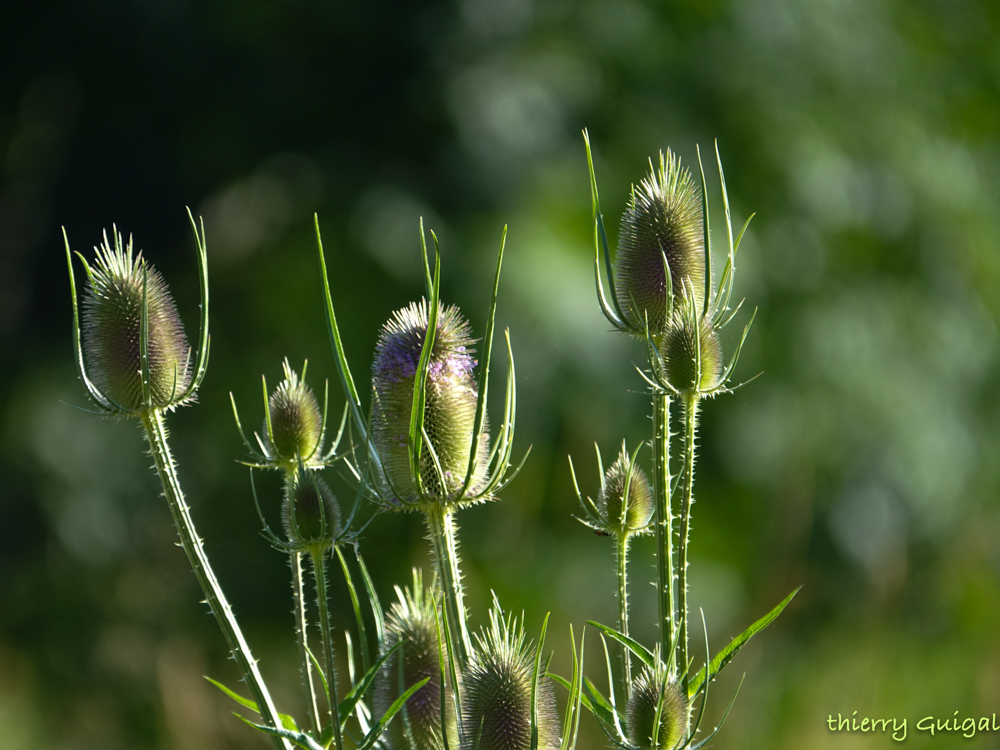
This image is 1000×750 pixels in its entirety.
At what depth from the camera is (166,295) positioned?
79 cm

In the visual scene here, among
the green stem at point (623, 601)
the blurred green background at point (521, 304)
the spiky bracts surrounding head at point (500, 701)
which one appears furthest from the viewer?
the blurred green background at point (521, 304)

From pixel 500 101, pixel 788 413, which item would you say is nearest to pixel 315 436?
pixel 500 101

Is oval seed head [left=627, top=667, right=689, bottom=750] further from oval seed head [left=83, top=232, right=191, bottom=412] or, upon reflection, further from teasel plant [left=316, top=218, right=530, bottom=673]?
oval seed head [left=83, top=232, right=191, bottom=412]

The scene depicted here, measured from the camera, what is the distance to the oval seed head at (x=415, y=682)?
0.69 metres

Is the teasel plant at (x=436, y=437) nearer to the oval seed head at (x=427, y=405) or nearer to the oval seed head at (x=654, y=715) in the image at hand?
the oval seed head at (x=427, y=405)

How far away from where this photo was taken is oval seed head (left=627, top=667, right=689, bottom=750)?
1.96 feet

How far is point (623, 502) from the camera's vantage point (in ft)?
2.35

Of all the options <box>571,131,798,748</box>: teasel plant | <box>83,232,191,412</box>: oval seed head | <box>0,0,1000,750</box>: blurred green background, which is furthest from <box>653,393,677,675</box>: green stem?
<box>0,0,1000,750</box>: blurred green background

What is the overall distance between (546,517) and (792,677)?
3.45ft

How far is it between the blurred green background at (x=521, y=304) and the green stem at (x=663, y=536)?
2144 mm

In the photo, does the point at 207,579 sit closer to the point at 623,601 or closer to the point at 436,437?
the point at 436,437

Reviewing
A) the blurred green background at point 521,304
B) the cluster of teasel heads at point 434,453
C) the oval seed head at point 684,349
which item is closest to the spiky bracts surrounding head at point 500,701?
the cluster of teasel heads at point 434,453

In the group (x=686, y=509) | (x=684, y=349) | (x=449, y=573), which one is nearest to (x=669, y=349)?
(x=684, y=349)

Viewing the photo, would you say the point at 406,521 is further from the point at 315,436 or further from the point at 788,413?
the point at 315,436
